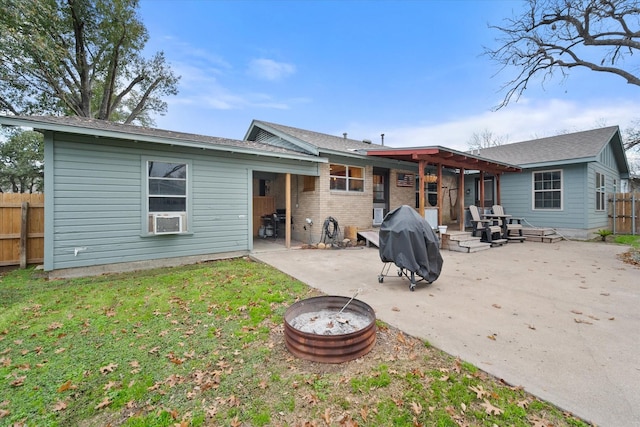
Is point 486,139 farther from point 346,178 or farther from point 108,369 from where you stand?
point 108,369

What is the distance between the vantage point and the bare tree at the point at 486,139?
1237 inches

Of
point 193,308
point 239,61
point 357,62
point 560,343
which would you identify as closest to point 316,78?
point 357,62

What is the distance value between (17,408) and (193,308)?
1991 millimetres

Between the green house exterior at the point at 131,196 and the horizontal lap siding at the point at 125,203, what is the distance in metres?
0.02

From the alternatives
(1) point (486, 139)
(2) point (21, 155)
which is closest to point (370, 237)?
(2) point (21, 155)

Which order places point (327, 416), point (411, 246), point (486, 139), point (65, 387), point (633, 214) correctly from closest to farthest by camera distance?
point (327, 416) < point (65, 387) < point (411, 246) < point (633, 214) < point (486, 139)

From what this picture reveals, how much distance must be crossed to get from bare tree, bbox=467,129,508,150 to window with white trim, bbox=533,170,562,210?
70.1ft

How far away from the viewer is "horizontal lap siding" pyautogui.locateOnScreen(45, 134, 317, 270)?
18.4ft

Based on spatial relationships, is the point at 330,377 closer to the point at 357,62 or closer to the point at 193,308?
the point at 193,308

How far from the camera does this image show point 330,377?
2.37m

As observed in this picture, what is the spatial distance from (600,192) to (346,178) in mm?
12279

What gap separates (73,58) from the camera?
14664 millimetres

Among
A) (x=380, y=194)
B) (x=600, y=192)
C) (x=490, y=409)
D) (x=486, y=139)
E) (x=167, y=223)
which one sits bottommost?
(x=490, y=409)

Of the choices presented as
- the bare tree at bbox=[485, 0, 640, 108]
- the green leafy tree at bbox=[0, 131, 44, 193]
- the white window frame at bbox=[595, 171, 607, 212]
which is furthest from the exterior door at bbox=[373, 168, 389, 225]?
the green leafy tree at bbox=[0, 131, 44, 193]
